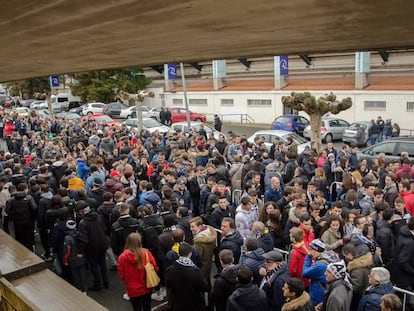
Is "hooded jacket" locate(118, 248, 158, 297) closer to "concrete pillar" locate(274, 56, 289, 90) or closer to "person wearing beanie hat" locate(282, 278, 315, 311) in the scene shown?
"person wearing beanie hat" locate(282, 278, 315, 311)

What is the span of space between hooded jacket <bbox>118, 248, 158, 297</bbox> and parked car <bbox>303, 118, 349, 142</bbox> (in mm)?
19083

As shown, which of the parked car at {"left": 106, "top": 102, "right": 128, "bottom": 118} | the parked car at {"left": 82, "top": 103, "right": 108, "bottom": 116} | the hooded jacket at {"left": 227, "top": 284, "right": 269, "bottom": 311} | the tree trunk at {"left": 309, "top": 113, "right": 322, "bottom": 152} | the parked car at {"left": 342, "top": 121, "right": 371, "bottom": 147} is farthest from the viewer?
the parked car at {"left": 106, "top": 102, "right": 128, "bottom": 118}

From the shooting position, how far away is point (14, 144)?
677 inches

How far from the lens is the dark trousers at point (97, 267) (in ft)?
23.4

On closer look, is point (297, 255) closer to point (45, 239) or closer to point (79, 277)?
point (79, 277)

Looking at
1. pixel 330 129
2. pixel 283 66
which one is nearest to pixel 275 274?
pixel 330 129

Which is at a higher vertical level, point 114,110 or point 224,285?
point 114,110

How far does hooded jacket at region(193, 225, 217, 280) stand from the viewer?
6059 mm

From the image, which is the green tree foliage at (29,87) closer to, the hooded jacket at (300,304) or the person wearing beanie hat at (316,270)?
the person wearing beanie hat at (316,270)

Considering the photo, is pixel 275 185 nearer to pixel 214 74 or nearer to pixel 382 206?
pixel 382 206

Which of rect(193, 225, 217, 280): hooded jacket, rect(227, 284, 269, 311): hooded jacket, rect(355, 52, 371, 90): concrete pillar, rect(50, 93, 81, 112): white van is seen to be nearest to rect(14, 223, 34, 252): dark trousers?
rect(193, 225, 217, 280): hooded jacket

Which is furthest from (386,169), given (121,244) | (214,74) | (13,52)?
(214,74)

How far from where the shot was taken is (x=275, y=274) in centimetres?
498

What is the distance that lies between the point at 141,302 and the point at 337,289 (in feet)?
9.77
